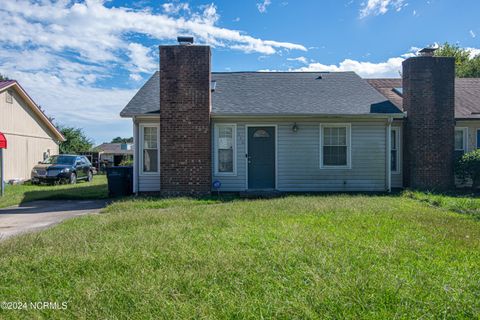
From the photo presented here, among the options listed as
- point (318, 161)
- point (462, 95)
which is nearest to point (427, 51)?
point (462, 95)

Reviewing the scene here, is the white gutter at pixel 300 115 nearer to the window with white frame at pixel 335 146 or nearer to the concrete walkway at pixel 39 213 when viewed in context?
the window with white frame at pixel 335 146

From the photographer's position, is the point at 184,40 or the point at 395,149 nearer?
the point at 184,40

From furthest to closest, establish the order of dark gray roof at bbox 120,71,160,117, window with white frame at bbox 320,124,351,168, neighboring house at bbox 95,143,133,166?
1. neighboring house at bbox 95,143,133,166
2. window with white frame at bbox 320,124,351,168
3. dark gray roof at bbox 120,71,160,117

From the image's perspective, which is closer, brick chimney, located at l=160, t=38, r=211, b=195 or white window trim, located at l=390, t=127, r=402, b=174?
brick chimney, located at l=160, t=38, r=211, b=195

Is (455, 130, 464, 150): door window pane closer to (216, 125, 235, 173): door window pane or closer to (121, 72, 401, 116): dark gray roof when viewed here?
(121, 72, 401, 116): dark gray roof

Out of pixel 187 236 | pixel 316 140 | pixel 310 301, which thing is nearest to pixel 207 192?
pixel 316 140

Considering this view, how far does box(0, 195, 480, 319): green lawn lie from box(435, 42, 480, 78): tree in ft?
88.1

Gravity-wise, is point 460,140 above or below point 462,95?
below

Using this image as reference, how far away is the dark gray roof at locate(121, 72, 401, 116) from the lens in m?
11.2

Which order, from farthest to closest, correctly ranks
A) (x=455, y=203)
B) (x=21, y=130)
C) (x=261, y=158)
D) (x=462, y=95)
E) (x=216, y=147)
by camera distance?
(x=21, y=130)
(x=462, y=95)
(x=261, y=158)
(x=216, y=147)
(x=455, y=203)

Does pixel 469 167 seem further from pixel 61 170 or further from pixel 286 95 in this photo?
pixel 61 170

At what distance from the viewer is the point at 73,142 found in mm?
34594

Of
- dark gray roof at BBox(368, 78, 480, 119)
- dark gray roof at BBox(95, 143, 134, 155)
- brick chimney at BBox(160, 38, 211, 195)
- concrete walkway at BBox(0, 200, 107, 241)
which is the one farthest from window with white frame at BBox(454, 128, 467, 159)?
dark gray roof at BBox(95, 143, 134, 155)

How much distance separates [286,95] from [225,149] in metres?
3.23
